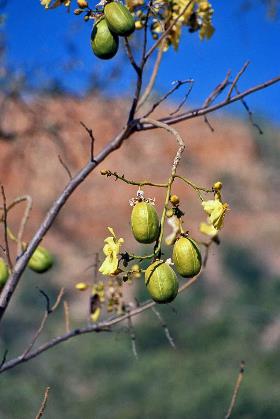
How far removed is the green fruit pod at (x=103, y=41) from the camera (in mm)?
1794

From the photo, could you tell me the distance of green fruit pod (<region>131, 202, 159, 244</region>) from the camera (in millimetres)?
1430

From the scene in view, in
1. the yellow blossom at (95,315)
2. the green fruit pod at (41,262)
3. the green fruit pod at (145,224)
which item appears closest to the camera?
the green fruit pod at (145,224)

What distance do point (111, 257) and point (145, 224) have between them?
139 millimetres

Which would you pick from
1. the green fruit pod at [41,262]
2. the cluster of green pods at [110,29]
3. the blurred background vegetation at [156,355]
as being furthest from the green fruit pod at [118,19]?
the blurred background vegetation at [156,355]

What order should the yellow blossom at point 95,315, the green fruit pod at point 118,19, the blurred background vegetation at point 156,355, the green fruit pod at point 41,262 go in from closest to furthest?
the green fruit pod at point 118,19, the green fruit pod at point 41,262, the yellow blossom at point 95,315, the blurred background vegetation at point 156,355

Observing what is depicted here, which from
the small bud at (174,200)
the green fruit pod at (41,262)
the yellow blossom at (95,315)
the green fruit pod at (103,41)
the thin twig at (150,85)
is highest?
the thin twig at (150,85)

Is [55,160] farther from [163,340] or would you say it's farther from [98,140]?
[163,340]

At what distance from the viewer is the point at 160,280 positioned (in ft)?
4.71

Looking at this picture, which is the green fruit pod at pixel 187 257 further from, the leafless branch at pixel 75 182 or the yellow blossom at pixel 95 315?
the yellow blossom at pixel 95 315

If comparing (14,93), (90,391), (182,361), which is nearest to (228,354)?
(182,361)

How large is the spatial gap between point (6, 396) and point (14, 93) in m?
4.93

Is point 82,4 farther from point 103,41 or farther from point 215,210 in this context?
point 215,210

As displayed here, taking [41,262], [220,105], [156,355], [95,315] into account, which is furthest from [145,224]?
[156,355]

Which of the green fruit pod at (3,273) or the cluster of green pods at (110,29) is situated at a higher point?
the cluster of green pods at (110,29)
